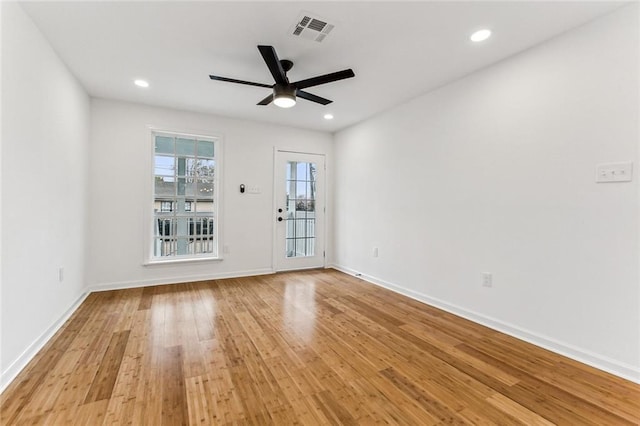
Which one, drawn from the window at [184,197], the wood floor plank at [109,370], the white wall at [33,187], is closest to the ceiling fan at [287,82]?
the white wall at [33,187]

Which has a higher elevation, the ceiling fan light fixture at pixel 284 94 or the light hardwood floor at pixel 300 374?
the ceiling fan light fixture at pixel 284 94

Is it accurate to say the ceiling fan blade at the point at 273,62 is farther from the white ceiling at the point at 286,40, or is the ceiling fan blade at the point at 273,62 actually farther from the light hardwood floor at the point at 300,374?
the light hardwood floor at the point at 300,374

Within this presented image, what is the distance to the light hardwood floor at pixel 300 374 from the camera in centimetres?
157

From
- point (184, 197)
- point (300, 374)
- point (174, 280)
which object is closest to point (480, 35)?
point (300, 374)

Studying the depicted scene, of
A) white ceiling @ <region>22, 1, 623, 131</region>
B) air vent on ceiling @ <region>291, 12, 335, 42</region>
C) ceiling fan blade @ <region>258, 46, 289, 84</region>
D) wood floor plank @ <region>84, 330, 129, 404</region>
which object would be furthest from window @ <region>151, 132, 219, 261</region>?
air vent on ceiling @ <region>291, 12, 335, 42</region>

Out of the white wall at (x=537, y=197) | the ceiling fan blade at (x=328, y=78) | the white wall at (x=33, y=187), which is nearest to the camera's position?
the white wall at (x=33, y=187)

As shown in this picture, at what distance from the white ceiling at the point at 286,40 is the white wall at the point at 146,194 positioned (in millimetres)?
593

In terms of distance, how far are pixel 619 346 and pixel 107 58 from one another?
4.79m

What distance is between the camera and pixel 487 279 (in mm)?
2789

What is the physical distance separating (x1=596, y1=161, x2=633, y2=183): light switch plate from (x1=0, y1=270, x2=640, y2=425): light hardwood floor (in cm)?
135

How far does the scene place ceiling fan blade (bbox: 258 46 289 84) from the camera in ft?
6.86

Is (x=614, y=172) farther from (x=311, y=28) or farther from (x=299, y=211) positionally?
(x=299, y=211)

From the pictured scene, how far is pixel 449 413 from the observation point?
5.17ft

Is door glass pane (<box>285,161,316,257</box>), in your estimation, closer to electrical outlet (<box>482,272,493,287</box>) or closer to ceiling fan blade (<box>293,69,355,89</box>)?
ceiling fan blade (<box>293,69,355,89</box>)
